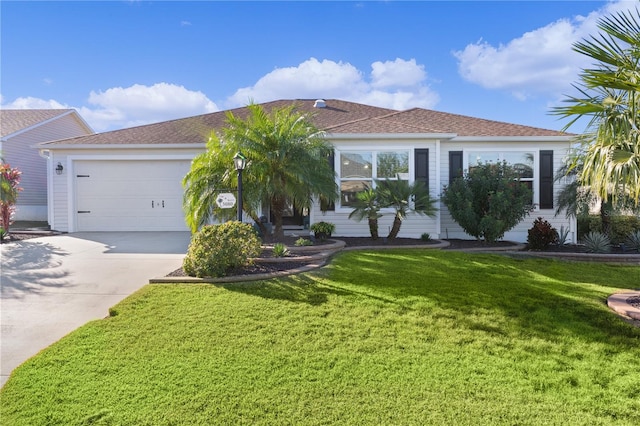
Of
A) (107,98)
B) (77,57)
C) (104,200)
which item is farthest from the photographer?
(107,98)

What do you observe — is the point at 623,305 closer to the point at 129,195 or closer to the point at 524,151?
the point at 524,151

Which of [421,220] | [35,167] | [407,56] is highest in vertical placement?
[407,56]

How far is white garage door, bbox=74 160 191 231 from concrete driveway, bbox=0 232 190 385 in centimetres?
196

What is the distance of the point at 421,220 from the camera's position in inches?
438

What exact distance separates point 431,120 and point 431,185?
11.2 ft

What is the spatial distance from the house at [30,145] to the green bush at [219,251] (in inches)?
545

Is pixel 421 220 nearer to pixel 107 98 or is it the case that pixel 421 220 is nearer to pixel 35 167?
pixel 107 98

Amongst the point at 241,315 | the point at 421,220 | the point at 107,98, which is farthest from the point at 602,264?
the point at 107,98

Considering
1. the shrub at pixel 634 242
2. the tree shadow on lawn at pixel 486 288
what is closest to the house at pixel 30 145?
the tree shadow on lawn at pixel 486 288

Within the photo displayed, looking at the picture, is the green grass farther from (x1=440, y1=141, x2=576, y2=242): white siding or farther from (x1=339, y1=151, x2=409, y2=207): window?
(x1=440, y1=141, x2=576, y2=242): white siding

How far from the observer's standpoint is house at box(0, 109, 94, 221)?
1641cm

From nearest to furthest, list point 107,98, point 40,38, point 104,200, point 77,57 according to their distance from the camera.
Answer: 1. point 40,38
2. point 77,57
3. point 104,200
4. point 107,98

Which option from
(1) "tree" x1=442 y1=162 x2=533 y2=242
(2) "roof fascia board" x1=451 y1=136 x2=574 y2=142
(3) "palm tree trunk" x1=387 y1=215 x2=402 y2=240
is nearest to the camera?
(1) "tree" x1=442 y1=162 x2=533 y2=242

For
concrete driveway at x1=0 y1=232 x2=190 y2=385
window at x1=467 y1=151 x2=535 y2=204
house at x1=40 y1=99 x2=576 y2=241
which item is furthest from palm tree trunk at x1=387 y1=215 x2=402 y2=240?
concrete driveway at x1=0 y1=232 x2=190 y2=385
